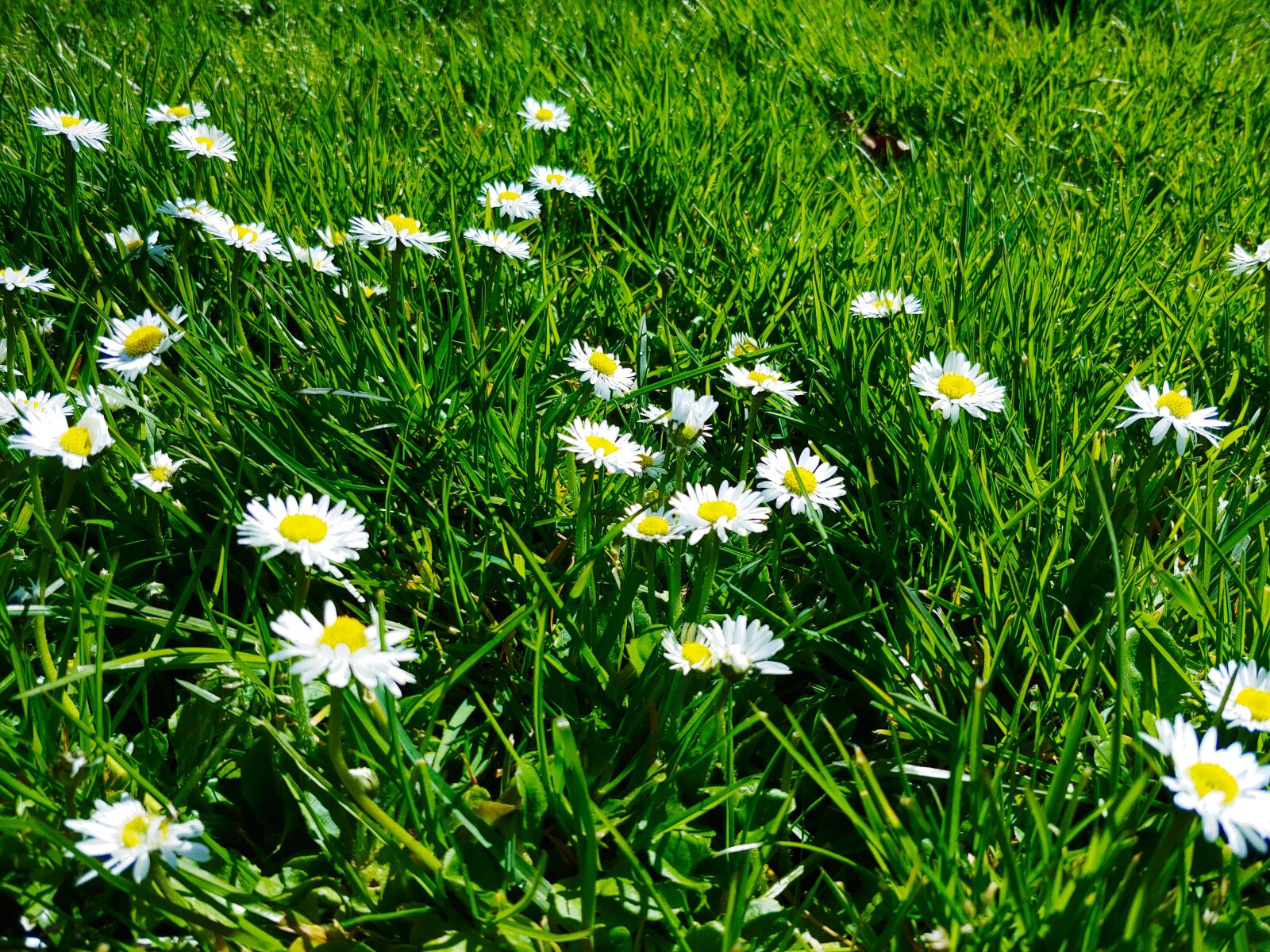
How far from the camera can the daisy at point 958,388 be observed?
1.43 m

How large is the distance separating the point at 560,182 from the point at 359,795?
4.84 feet

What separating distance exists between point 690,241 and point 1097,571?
120 centimetres

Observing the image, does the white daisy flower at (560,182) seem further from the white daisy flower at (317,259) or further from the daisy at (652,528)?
the daisy at (652,528)

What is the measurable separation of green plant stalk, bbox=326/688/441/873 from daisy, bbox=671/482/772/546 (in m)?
0.47

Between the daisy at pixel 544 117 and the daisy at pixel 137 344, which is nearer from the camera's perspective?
the daisy at pixel 137 344

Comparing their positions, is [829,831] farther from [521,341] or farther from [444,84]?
[444,84]

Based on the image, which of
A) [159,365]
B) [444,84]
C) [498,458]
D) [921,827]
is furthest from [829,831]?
[444,84]

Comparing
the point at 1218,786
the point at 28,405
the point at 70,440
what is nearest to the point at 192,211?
the point at 28,405

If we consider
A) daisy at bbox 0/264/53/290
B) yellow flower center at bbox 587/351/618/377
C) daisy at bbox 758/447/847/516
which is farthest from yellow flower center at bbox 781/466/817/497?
daisy at bbox 0/264/53/290

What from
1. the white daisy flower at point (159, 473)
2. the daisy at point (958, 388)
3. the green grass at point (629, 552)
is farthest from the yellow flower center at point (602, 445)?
the white daisy flower at point (159, 473)

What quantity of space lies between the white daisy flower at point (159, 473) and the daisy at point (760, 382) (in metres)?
0.82

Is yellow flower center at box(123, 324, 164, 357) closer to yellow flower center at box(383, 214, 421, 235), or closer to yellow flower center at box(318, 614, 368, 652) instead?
yellow flower center at box(383, 214, 421, 235)

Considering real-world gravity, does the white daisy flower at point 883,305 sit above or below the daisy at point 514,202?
below

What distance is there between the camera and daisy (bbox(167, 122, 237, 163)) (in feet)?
6.26
